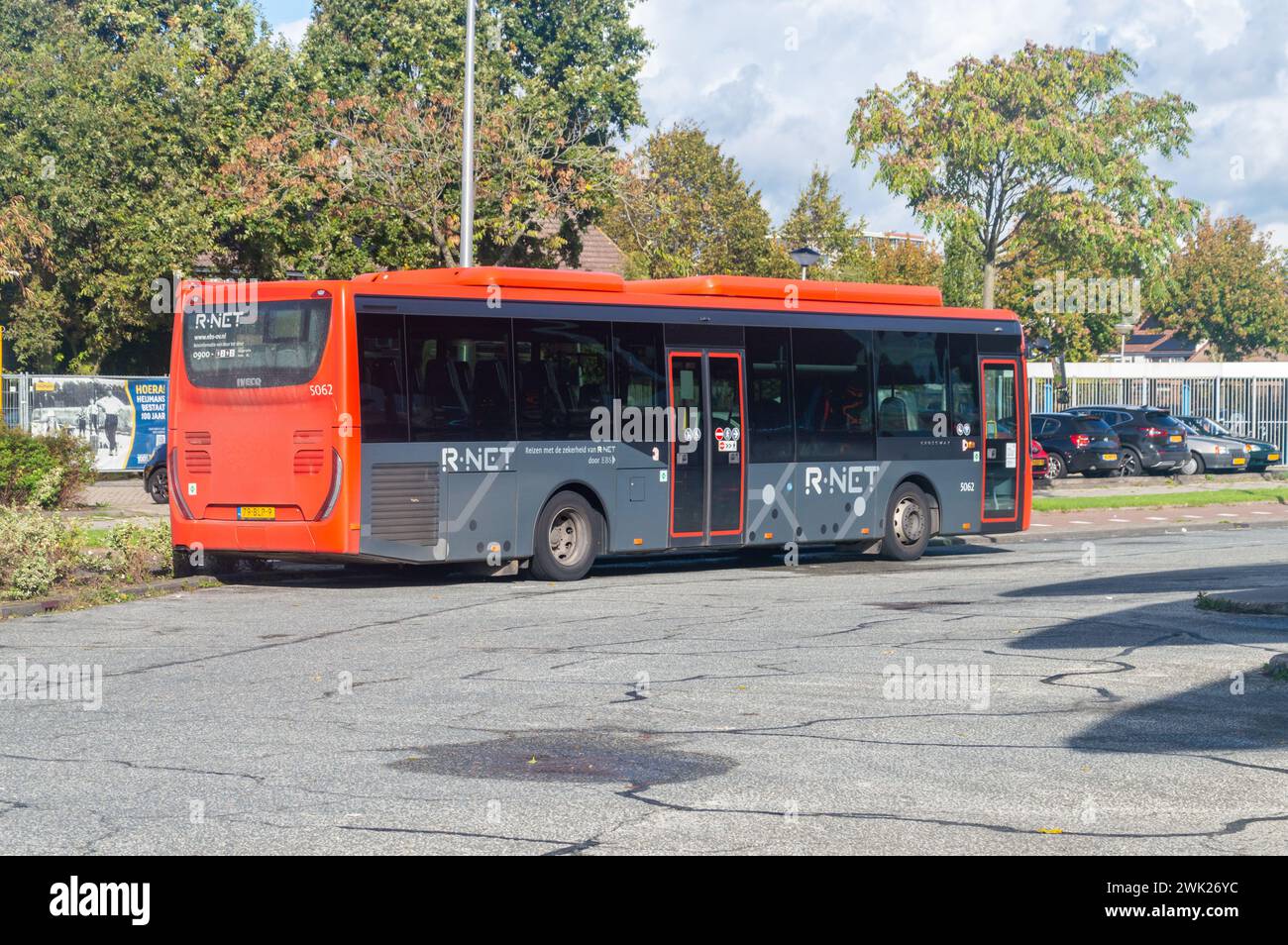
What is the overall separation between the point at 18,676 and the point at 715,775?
547 centimetres

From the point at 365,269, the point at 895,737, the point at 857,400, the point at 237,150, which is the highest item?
the point at 237,150

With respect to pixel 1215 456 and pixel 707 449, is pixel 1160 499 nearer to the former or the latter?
pixel 1215 456

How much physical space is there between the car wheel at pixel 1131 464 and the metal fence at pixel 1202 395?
541 cm

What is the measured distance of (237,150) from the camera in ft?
111

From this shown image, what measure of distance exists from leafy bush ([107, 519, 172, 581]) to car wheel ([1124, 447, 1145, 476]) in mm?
31020

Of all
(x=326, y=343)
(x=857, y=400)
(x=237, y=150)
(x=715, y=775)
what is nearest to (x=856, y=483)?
(x=857, y=400)

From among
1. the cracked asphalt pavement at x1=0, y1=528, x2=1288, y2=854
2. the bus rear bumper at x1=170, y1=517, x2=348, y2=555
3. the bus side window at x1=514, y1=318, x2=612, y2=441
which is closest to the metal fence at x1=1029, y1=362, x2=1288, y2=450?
the bus side window at x1=514, y1=318, x2=612, y2=441

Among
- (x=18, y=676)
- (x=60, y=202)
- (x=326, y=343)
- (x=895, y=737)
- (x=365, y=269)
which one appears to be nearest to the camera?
(x=895, y=737)

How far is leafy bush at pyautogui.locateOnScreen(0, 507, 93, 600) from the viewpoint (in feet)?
49.9

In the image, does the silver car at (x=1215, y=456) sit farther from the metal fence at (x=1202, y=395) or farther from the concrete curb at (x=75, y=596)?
the concrete curb at (x=75, y=596)

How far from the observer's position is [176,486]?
17.2m

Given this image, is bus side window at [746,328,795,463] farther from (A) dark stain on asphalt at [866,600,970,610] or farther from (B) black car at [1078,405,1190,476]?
(B) black car at [1078,405,1190,476]

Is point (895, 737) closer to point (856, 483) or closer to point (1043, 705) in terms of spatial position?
point (1043, 705)
